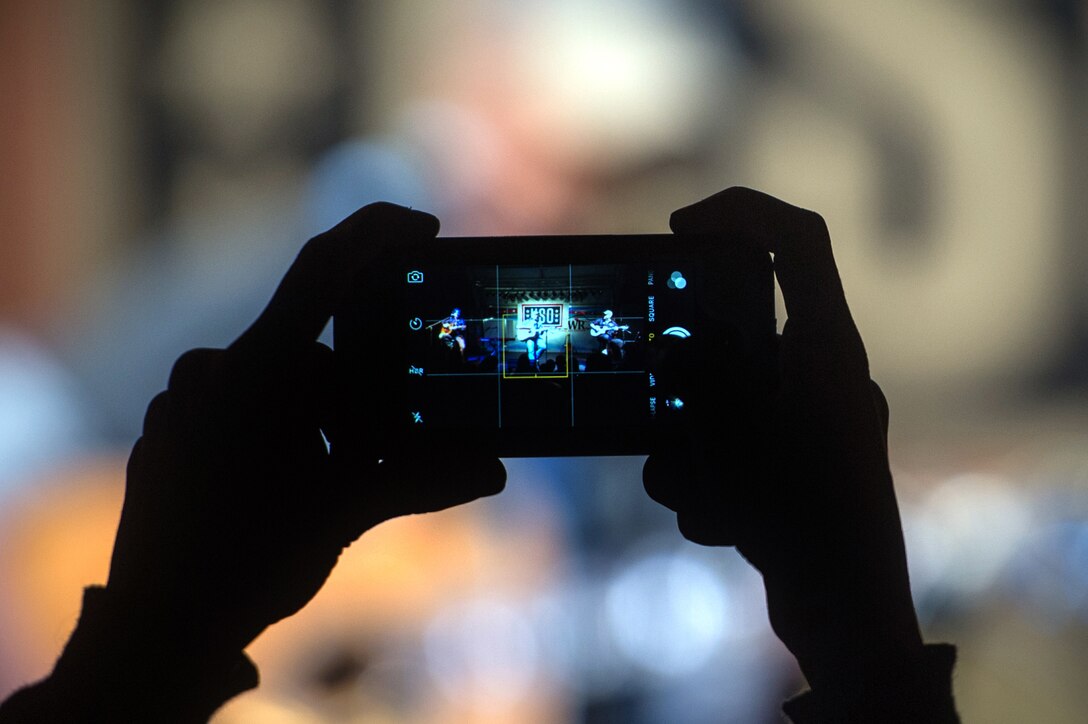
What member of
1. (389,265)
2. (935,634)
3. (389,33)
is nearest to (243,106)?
(389,33)

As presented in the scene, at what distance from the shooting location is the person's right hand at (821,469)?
0.55 metres

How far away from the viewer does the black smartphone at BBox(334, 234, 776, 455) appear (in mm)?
535

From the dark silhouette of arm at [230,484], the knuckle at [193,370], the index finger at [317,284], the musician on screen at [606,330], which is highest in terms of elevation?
the index finger at [317,284]

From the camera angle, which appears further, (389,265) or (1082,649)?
(1082,649)

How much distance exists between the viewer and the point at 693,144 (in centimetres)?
75

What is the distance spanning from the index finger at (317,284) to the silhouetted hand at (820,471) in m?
0.23

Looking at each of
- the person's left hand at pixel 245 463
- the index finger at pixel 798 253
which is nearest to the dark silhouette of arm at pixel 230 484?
the person's left hand at pixel 245 463

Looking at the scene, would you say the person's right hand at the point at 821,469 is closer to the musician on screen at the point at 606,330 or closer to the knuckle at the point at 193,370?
the musician on screen at the point at 606,330

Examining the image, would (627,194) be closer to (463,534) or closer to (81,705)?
(463,534)

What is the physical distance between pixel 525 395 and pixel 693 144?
344 mm

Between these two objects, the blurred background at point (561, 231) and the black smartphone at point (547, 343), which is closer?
the black smartphone at point (547, 343)

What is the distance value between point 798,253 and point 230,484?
418 mm

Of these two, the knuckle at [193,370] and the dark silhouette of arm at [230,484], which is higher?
the knuckle at [193,370]

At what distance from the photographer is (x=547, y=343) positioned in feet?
1.77
